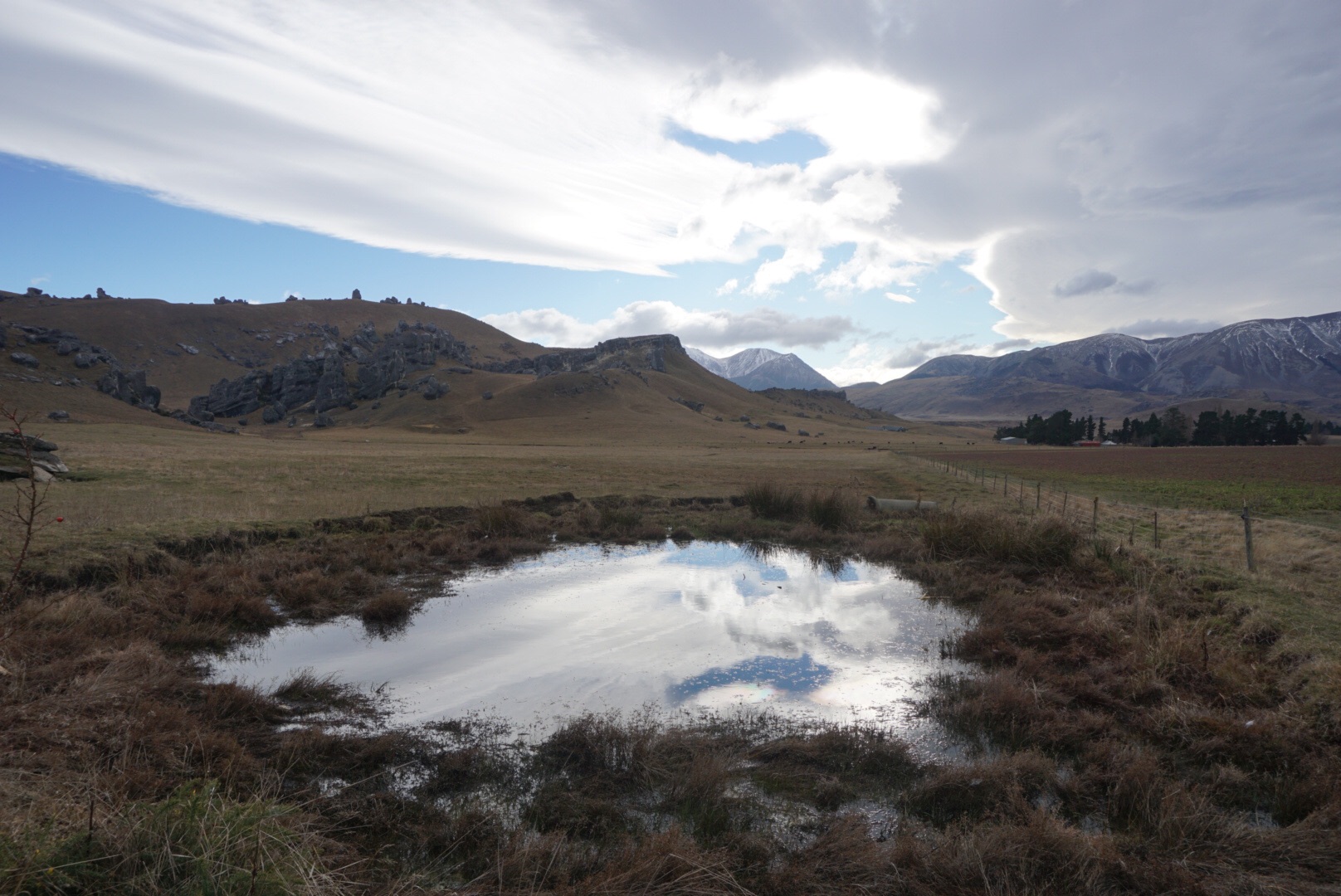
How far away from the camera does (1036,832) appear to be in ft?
21.9

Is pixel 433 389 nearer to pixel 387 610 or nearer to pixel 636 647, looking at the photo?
pixel 387 610

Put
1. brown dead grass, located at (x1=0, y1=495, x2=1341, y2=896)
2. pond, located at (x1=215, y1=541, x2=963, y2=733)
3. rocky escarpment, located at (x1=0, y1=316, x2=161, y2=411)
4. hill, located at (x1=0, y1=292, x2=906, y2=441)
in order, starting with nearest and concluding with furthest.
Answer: brown dead grass, located at (x1=0, y1=495, x2=1341, y2=896) → pond, located at (x1=215, y1=541, x2=963, y2=733) → rocky escarpment, located at (x1=0, y1=316, x2=161, y2=411) → hill, located at (x1=0, y1=292, x2=906, y2=441)

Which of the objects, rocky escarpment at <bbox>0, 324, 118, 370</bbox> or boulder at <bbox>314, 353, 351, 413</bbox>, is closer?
rocky escarpment at <bbox>0, 324, 118, 370</bbox>

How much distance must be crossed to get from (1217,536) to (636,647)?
18641 millimetres

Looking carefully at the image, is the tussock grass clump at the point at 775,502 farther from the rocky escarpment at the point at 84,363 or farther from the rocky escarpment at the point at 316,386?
the rocky escarpment at the point at 316,386

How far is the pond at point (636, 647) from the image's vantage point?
11.3m

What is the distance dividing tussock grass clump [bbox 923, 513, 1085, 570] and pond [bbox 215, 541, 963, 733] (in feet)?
7.76

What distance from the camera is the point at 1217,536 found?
21719mm

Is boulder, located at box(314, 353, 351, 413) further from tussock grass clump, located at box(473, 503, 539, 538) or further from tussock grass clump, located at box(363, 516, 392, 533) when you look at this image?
tussock grass clump, located at box(473, 503, 539, 538)

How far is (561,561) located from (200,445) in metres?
48.2

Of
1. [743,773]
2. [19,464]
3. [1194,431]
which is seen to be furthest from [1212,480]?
[1194,431]

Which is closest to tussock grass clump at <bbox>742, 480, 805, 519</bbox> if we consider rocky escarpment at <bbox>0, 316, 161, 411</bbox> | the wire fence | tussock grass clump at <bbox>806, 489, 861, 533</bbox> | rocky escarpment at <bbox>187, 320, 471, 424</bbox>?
tussock grass clump at <bbox>806, 489, 861, 533</bbox>

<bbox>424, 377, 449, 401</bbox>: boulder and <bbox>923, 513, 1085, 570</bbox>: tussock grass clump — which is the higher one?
<bbox>424, 377, 449, 401</bbox>: boulder

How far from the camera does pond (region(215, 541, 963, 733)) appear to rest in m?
11.3
